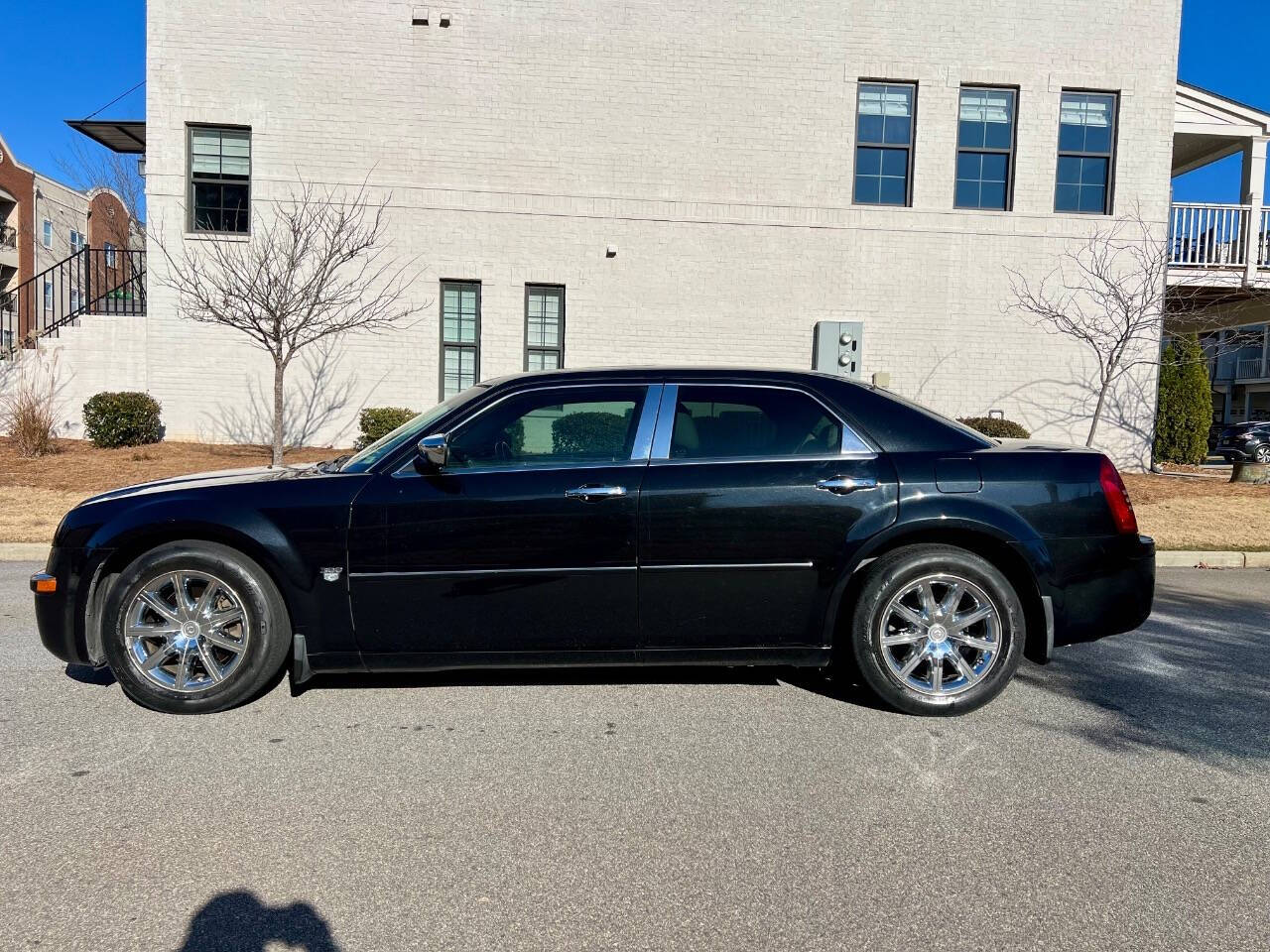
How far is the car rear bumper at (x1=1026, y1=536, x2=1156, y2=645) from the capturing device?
4508 mm

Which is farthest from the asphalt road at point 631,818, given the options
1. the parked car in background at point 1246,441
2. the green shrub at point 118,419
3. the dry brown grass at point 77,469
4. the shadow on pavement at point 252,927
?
the parked car in background at point 1246,441

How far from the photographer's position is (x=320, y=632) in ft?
14.2

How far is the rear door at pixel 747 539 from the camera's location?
4.39 m

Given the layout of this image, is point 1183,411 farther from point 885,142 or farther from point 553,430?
point 553,430

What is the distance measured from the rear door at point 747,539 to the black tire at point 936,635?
8.0 inches

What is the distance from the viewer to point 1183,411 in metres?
18.0

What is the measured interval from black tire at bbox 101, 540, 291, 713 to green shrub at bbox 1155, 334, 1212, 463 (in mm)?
18040

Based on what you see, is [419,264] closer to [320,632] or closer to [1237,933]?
[320,632]

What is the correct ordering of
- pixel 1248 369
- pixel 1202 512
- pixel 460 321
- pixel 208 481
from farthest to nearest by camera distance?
pixel 1248 369
pixel 460 321
pixel 1202 512
pixel 208 481

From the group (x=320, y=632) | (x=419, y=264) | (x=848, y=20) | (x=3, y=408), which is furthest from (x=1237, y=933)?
(x=3, y=408)

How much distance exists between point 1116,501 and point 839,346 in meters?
9.13

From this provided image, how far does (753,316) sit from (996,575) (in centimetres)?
1150

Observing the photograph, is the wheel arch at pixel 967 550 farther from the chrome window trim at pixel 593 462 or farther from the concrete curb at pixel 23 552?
the concrete curb at pixel 23 552

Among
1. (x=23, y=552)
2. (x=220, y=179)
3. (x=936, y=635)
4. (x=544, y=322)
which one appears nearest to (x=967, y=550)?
(x=936, y=635)
